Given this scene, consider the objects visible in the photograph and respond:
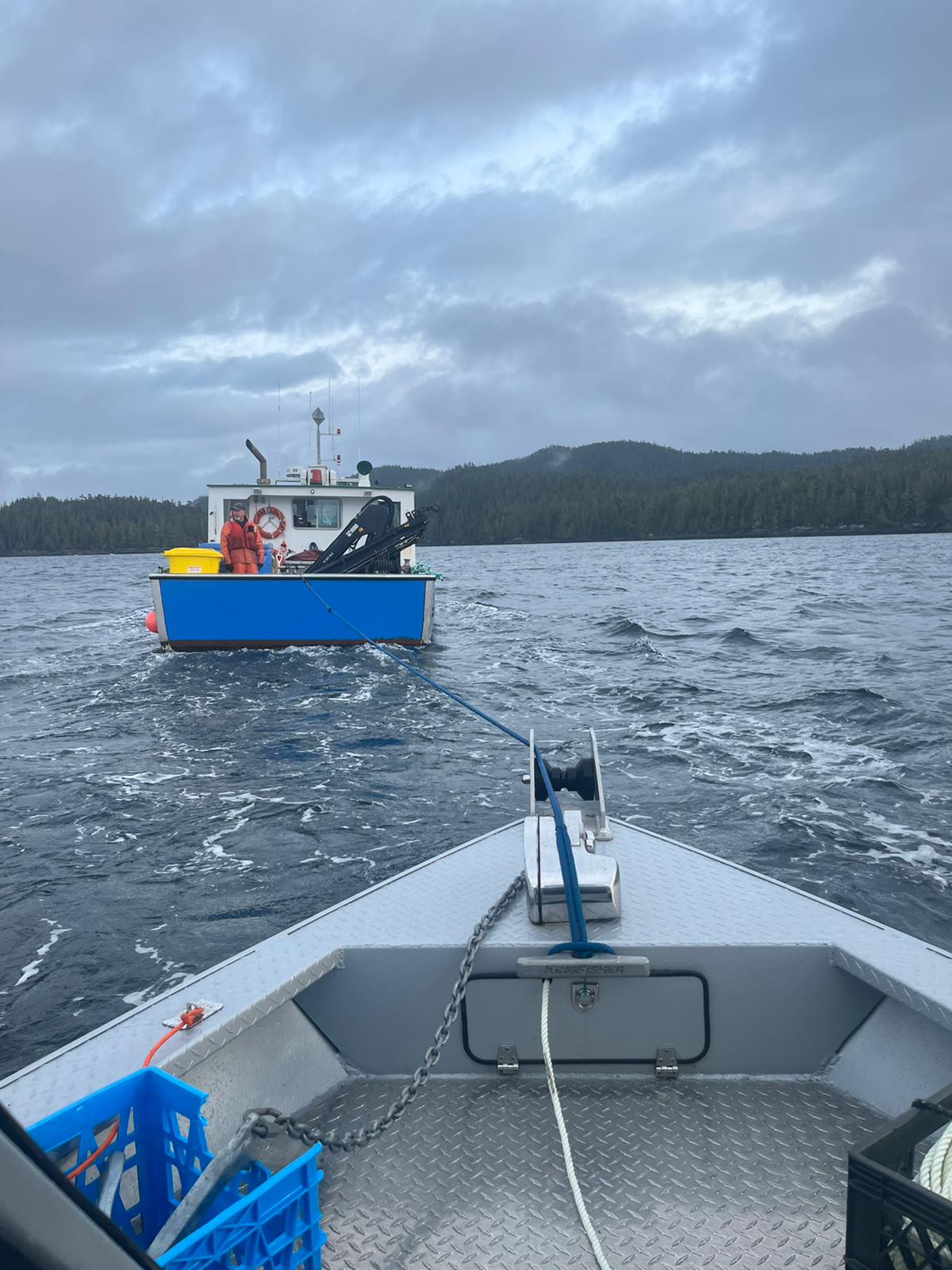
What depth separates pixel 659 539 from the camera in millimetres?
127562

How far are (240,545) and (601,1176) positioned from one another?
14.6 metres

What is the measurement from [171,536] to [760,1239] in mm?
122379

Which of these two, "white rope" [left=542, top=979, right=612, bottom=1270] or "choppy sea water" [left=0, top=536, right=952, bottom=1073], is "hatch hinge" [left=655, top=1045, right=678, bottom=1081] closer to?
"white rope" [left=542, top=979, right=612, bottom=1270]

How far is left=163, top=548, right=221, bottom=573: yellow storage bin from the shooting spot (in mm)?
15758

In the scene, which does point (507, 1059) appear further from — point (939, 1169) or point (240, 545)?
point (240, 545)

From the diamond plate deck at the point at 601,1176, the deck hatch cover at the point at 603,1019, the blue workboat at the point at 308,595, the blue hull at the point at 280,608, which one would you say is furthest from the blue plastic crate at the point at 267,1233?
the blue hull at the point at 280,608

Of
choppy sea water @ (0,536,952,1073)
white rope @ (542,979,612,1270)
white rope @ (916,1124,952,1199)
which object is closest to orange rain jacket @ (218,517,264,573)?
choppy sea water @ (0,536,952,1073)

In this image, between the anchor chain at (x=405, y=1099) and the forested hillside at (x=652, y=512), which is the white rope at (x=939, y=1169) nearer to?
the anchor chain at (x=405, y=1099)

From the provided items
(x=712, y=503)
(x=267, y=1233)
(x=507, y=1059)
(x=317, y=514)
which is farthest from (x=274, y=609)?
(x=712, y=503)

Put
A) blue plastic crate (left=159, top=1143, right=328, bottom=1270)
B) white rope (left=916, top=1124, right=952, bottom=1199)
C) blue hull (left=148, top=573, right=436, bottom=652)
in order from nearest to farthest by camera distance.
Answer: blue plastic crate (left=159, top=1143, right=328, bottom=1270), white rope (left=916, top=1124, right=952, bottom=1199), blue hull (left=148, top=573, right=436, bottom=652)

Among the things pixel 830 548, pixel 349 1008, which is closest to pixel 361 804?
pixel 349 1008

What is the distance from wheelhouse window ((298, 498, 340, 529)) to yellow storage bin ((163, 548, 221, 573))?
13.7ft

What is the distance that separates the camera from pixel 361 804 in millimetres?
8328

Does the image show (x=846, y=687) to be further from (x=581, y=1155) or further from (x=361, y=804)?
(x=581, y=1155)
